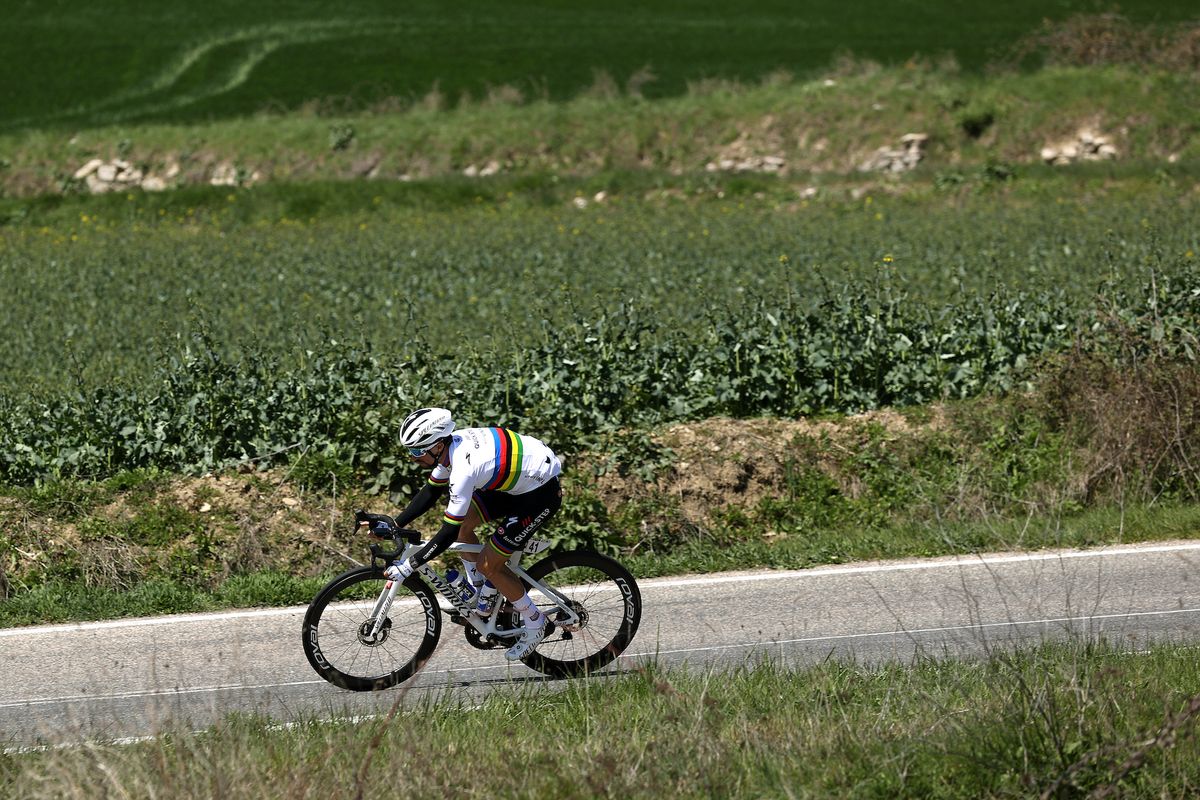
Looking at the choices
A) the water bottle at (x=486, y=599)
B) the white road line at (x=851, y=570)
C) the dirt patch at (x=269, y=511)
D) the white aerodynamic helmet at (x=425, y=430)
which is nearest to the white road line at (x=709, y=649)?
the water bottle at (x=486, y=599)

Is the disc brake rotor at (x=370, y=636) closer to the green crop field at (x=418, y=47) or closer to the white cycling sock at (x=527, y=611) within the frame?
the white cycling sock at (x=527, y=611)

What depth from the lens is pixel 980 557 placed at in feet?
37.1

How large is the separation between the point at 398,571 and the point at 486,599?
616 millimetres

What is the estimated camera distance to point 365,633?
344 inches

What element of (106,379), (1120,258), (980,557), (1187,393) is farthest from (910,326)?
(106,379)

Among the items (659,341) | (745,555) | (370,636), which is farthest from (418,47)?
(370,636)

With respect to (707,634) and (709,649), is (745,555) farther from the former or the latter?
(709,649)

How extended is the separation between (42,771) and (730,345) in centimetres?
957

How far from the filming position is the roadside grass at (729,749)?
5941mm

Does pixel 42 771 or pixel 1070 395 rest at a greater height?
pixel 42 771

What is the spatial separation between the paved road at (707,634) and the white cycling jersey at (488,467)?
3.97 ft

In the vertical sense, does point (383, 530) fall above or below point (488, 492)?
below

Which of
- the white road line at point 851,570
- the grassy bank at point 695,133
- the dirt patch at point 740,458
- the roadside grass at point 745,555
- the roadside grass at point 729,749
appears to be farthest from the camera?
the grassy bank at point 695,133

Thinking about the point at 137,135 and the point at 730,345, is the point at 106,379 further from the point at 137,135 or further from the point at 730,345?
the point at 137,135
